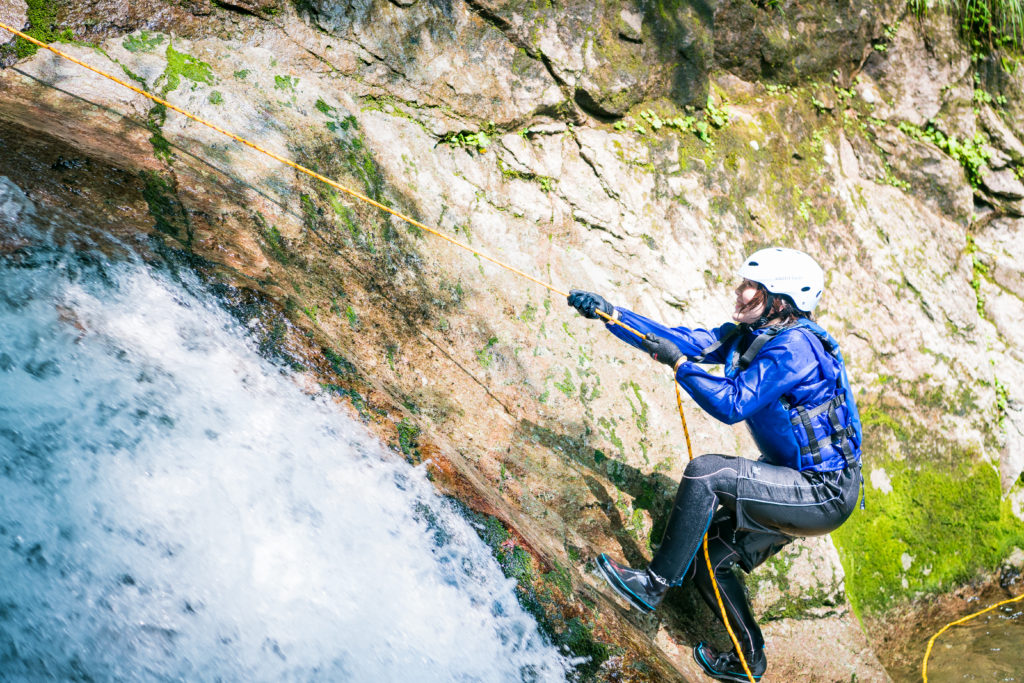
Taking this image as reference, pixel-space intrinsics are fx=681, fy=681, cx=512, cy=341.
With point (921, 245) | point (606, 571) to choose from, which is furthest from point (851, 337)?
point (606, 571)

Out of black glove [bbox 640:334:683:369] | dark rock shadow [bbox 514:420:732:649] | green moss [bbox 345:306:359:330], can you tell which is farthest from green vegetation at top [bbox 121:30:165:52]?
black glove [bbox 640:334:683:369]

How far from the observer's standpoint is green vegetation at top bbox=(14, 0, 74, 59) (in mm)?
4387

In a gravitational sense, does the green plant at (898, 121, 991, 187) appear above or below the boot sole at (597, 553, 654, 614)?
above

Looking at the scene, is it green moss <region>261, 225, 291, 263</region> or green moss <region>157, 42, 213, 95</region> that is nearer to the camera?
green moss <region>261, 225, 291, 263</region>

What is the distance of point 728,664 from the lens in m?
4.27

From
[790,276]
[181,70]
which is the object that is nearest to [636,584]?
[790,276]

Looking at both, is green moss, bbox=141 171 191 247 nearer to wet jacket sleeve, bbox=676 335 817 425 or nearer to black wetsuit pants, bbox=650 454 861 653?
wet jacket sleeve, bbox=676 335 817 425

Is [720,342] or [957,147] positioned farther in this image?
[957,147]

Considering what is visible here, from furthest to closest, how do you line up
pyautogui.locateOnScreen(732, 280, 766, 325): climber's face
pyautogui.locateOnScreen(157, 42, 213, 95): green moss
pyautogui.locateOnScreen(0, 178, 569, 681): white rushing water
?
pyautogui.locateOnScreen(157, 42, 213, 95): green moss, pyautogui.locateOnScreen(732, 280, 766, 325): climber's face, pyautogui.locateOnScreen(0, 178, 569, 681): white rushing water

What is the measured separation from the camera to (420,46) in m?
5.60

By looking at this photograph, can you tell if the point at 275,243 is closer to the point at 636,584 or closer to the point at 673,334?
the point at 673,334

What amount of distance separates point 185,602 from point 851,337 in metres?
5.87

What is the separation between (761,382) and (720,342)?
2.41ft

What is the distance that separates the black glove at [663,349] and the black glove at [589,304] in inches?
11.8
